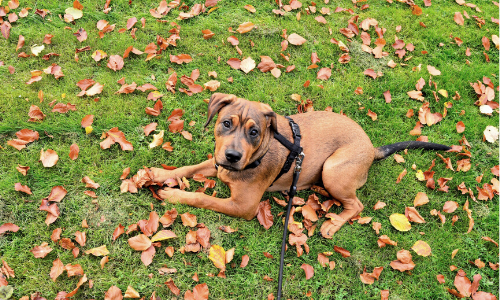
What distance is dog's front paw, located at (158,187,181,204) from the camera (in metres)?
4.33

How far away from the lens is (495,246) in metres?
4.66

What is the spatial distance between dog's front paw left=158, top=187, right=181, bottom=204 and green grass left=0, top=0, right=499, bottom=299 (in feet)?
0.48

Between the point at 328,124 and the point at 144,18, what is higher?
the point at 144,18

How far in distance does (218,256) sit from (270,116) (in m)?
1.86

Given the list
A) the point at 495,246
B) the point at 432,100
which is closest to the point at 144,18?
the point at 432,100

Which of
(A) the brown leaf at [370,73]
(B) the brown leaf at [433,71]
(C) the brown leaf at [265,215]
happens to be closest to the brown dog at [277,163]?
(C) the brown leaf at [265,215]

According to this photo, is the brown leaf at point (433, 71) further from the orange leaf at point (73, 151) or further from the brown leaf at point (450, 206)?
the orange leaf at point (73, 151)

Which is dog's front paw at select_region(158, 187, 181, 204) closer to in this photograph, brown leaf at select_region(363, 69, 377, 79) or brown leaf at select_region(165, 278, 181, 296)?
brown leaf at select_region(165, 278, 181, 296)

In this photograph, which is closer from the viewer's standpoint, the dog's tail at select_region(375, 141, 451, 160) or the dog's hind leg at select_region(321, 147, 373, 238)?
the dog's hind leg at select_region(321, 147, 373, 238)

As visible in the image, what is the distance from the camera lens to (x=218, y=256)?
4051mm

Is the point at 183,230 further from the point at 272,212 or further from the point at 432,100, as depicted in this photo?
the point at 432,100

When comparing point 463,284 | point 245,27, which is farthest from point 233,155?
point 245,27

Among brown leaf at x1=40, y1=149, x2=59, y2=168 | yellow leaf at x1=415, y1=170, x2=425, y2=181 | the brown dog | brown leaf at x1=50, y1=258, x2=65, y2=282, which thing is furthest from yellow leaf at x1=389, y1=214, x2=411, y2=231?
brown leaf at x1=40, y1=149, x2=59, y2=168

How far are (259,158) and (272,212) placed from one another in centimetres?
100
